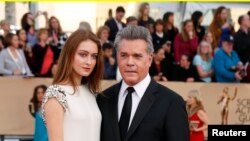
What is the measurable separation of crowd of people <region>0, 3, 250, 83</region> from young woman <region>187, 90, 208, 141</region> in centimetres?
59

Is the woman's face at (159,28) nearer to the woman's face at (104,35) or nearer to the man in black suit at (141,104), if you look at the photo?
the woman's face at (104,35)

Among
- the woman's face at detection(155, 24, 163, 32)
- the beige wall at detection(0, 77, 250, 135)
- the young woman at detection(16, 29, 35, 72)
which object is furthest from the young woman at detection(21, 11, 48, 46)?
the woman's face at detection(155, 24, 163, 32)

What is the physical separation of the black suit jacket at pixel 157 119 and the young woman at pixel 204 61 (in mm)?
5221

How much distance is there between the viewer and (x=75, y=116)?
12.2ft

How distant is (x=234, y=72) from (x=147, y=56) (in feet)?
17.2

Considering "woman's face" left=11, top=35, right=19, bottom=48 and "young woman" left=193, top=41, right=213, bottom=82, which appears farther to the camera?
"young woman" left=193, top=41, right=213, bottom=82

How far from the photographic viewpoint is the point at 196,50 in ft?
29.7

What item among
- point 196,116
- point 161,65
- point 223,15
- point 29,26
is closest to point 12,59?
point 29,26

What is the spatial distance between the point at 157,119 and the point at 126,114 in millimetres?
198

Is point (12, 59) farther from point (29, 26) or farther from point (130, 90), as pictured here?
point (130, 90)

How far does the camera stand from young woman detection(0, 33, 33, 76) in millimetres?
8383

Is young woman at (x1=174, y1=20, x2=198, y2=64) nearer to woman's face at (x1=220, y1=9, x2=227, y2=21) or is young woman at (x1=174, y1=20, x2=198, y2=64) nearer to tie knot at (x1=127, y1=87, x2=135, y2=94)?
woman's face at (x1=220, y1=9, x2=227, y2=21)

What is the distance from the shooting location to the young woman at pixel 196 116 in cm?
780

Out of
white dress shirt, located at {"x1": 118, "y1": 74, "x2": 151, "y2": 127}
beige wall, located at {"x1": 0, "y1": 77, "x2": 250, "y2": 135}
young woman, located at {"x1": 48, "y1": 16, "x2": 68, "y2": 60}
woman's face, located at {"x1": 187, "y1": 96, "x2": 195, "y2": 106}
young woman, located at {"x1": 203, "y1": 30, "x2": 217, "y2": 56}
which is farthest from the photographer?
young woman, located at {"x1": 203, "y1": 30, "x2": 217, "y2": 56}
